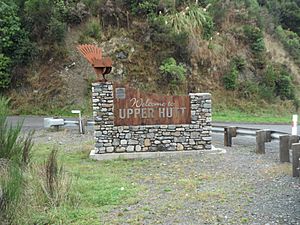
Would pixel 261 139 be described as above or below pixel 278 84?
below

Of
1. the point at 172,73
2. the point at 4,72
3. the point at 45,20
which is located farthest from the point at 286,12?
the point at 4,72

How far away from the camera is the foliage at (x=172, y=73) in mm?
23922

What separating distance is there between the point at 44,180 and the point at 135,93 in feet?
18.2

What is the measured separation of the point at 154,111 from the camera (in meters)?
12.2

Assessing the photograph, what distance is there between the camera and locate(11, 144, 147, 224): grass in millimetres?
6262

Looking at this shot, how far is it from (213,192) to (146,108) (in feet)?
16.3

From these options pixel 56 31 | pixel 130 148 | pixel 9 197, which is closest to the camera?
pixel 9 197

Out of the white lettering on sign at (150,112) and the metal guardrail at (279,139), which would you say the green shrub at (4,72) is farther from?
the white lettering on sign at (150,112)

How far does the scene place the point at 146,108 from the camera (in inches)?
481

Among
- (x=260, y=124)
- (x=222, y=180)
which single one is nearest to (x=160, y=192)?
(x=222, y=180)

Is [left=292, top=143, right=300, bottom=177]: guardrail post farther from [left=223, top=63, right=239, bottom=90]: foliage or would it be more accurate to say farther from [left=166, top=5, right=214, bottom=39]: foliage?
[left=166, top=5, right=214, bottom=39]: foliage

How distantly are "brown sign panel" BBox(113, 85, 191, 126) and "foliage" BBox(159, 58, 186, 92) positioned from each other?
38.6ft

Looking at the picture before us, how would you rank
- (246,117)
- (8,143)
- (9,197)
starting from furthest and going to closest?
(246,117)
(8,143)
(9,197)

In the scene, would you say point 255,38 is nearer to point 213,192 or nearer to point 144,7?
point 144,7
